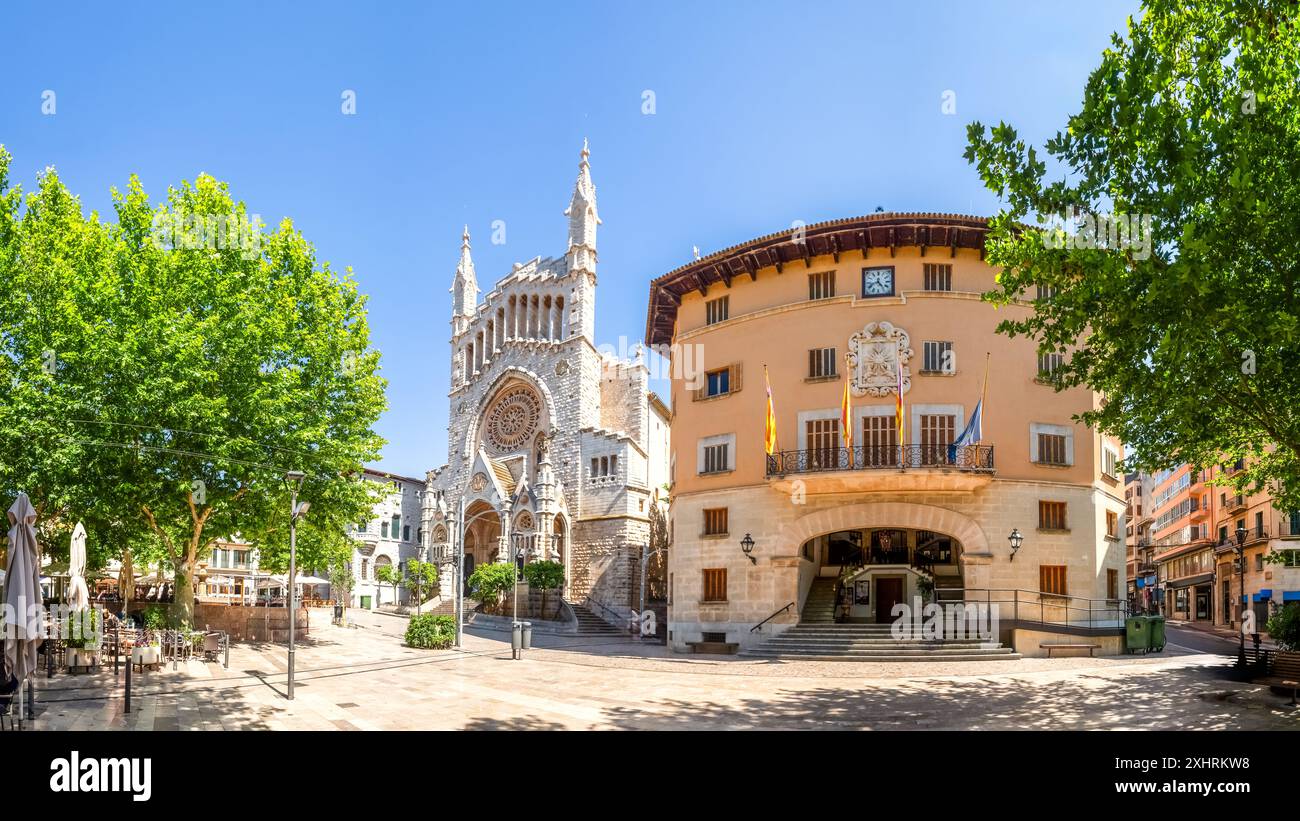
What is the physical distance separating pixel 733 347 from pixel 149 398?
1844cm

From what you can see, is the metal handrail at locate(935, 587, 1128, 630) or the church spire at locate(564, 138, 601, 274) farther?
the church spire at locate(564, 138, 601, 274)

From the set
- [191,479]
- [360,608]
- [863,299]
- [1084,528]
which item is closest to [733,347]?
[863,299]

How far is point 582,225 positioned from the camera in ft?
197

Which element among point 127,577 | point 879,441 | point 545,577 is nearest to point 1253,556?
point 879,441

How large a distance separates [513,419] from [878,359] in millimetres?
38877

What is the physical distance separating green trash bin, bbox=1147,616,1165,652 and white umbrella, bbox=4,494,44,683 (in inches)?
1138

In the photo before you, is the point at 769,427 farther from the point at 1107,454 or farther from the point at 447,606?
the point at 447,606

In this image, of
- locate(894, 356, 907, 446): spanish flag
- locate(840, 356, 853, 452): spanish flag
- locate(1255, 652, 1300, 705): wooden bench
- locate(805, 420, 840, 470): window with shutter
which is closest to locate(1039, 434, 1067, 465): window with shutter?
locate(894, 356, 907, 446): spanish flag

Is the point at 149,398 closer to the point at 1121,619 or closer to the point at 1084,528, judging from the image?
the point at 1084,528

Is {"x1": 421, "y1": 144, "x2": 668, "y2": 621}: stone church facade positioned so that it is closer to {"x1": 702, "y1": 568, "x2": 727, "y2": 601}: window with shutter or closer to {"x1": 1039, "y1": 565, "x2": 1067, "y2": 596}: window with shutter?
{"x1": 702, "y1": 568, "x2": 727, "y2": 601}: window with shutter

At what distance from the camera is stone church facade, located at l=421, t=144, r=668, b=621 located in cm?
5388

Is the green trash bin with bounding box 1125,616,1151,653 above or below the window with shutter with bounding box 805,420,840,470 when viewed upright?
below

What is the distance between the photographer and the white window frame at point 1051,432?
27.4m

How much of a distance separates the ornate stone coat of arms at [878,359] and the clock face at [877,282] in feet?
3.77
